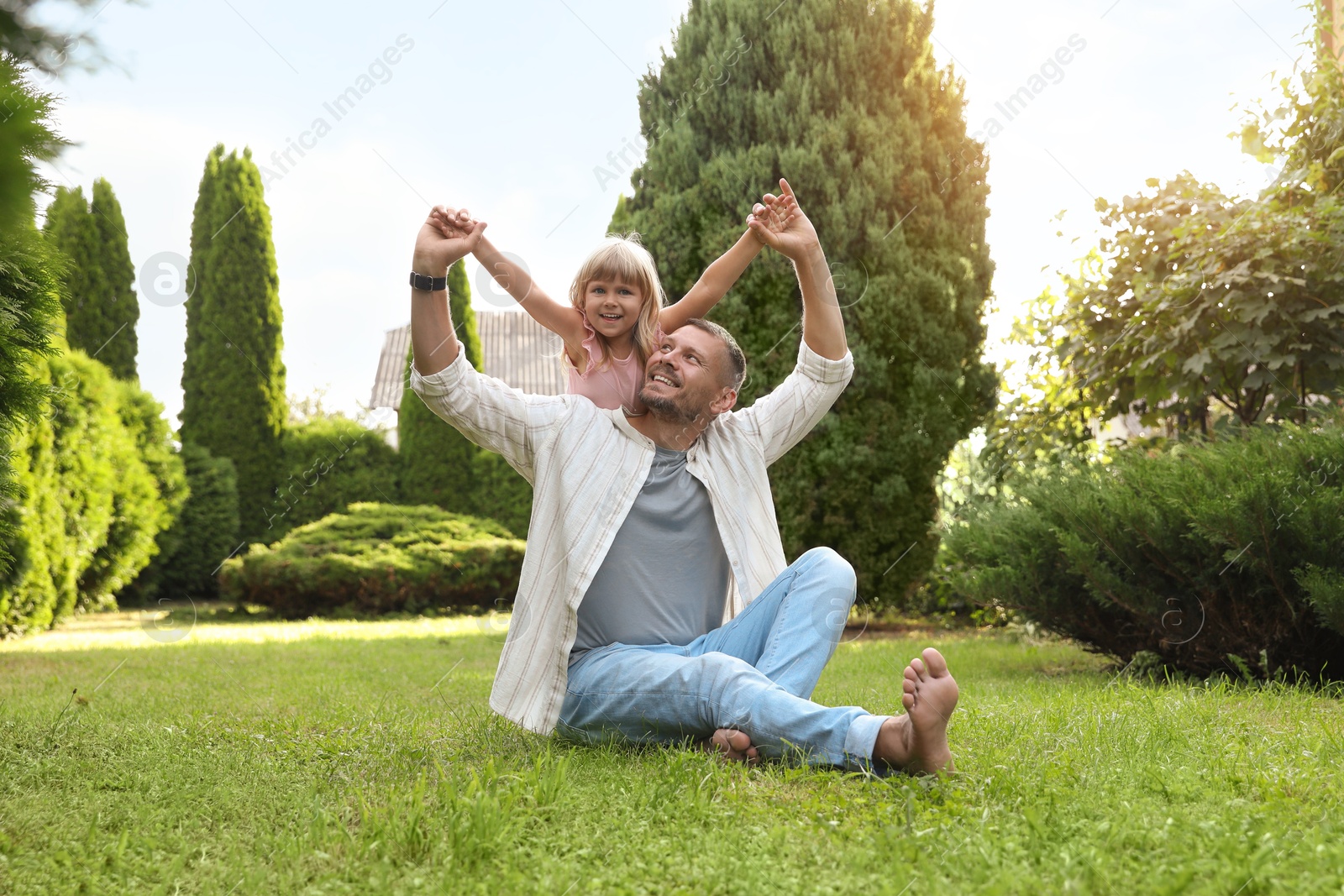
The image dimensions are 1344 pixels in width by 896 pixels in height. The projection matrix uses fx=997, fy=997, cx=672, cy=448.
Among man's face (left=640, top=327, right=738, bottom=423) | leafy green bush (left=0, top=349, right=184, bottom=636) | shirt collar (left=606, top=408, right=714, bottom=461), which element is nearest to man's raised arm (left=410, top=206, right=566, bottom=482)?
shirt collar (left=606, top=408, right=714, bottom=461)

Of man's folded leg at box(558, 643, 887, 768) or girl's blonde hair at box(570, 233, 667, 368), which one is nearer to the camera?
man's folded leg at box(558, 643, 887, 768)

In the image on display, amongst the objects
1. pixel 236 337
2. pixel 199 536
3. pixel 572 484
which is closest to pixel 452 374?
pixel 572 484

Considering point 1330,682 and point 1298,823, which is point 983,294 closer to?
point 1330,682

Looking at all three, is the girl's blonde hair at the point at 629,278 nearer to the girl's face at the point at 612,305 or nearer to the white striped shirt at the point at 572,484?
the girl's face at the point at 612,305

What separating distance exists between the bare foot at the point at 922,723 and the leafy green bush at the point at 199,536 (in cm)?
1104

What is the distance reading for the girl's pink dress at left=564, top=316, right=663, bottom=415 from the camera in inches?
124

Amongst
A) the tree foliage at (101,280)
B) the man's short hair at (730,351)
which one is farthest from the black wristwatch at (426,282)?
the tree foliage at (101,280)

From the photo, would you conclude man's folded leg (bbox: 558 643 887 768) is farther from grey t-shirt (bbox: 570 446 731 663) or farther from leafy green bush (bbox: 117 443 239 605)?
leafy green bush (bbox: 117 443 239 605)

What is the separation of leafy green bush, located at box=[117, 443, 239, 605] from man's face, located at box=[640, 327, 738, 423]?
33.5 ft

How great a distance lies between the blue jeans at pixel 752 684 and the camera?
85.7 inches

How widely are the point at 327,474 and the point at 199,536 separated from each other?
1868mm

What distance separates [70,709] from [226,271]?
35.1 ft

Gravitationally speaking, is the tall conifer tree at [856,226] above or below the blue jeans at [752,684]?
above

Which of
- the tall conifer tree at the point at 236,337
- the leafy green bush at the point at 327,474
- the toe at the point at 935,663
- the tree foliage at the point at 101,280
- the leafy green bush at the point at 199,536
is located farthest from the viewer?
the leafy green bush at the point at 327,474
